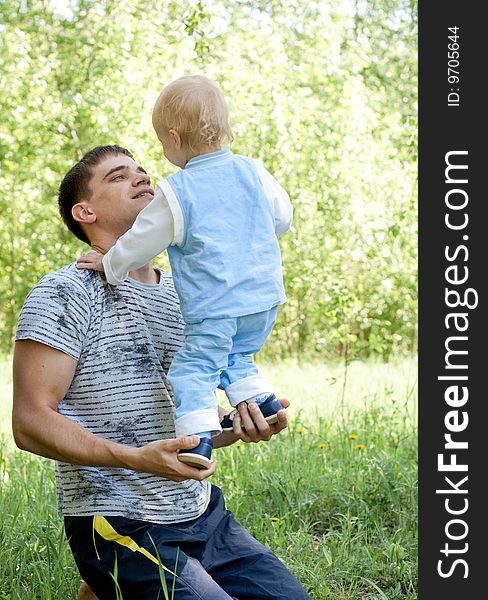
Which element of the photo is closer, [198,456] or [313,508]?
[198,456]

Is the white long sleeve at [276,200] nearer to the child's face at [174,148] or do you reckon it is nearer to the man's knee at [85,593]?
the child's face at [174,148]

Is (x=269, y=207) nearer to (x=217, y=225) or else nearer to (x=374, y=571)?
(x=217, y=225)

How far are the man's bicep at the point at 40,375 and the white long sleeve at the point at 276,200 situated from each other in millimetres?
714

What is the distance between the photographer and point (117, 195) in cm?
253

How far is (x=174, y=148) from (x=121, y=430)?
751mm

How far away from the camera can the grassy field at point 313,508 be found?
2.93m

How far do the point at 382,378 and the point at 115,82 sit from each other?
359 centimetres

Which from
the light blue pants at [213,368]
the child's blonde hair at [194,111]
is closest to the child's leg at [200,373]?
the light blue pants at [213,368]

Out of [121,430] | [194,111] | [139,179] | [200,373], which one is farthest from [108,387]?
[194,111]

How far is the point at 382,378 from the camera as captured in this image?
6.91 m

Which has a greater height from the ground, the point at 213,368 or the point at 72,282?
the point at 72,282

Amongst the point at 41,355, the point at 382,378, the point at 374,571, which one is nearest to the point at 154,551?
the point at 41,355

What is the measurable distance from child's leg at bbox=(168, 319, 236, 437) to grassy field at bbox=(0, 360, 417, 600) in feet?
2.64

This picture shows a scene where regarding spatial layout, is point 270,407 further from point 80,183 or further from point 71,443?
point 80,183
